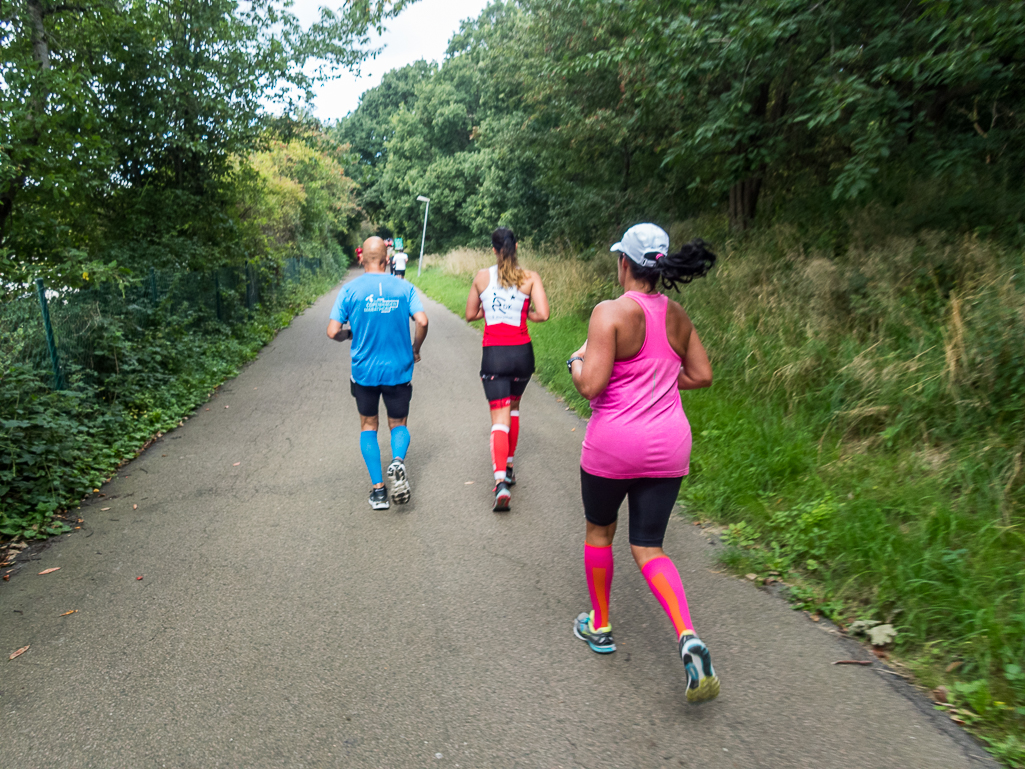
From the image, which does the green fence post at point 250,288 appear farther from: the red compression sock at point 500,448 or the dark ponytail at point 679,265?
the dark ponytail at point 679,265

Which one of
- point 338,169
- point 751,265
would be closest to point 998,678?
point 751,265

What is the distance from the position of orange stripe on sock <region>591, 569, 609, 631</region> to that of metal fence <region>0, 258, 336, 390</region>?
16.2 feet

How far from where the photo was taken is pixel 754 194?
412 inches

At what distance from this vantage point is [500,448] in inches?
192

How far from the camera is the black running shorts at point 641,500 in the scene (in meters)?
2.80

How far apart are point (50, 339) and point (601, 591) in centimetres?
589

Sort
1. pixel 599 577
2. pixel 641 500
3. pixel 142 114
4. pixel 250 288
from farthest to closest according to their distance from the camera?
pixel 250 288 < pixel 142 114 < pixel 599 577 < pixel 641 500

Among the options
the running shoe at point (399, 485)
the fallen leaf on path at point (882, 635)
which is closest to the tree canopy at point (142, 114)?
the running shoe at point (399, 485)

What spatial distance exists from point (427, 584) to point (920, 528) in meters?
2.76

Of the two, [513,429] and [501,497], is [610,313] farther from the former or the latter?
[513,429]

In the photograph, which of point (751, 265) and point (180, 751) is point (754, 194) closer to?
point (751, 265)

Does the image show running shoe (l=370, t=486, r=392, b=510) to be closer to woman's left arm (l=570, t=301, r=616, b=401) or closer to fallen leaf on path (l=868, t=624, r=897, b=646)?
woman's left arm (l=570, t=301, r=616, b=401)

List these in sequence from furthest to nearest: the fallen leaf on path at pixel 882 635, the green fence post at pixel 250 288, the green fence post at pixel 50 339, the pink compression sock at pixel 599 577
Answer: the green fence post at pixel 250 288 → the green fence post at pixel 50 339 → the fallen leaf on path at pixel 882 635 → the pink compression sock at pixel 599 577

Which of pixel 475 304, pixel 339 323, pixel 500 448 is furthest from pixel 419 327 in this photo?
pixel 500 448
